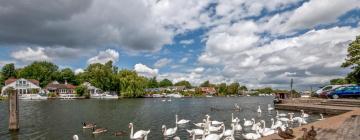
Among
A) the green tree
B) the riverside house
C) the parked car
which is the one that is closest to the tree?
the parked car

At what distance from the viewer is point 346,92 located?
159 ft

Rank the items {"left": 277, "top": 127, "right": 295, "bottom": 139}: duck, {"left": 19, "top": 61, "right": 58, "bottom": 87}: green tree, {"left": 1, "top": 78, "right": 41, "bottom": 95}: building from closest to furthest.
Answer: {"left": 277, "top": 127, "right": 295, "bottom": 139}: duck < {"left": 1, "top": 78, "right": 41, "bottom": 95}: building < {"left": 19, "top": 61, "right": 58, "bottom": 87}: green tree

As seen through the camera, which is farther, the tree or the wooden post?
the tree

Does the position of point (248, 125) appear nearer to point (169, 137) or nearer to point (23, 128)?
point (169, 137)

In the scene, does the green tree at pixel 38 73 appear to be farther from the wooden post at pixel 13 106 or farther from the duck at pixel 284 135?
the duck at pixel 284 135

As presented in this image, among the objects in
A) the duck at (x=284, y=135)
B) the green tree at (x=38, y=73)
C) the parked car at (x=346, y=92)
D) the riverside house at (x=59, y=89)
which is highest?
the green tree at (x=38, y=73)

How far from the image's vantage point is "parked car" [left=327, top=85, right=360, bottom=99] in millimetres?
47031

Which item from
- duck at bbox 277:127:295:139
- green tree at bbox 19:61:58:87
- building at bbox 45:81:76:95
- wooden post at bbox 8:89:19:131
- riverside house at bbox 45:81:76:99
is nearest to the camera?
duck at bbox 277:127:295:139

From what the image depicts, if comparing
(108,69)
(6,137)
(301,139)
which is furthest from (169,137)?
(108,69)

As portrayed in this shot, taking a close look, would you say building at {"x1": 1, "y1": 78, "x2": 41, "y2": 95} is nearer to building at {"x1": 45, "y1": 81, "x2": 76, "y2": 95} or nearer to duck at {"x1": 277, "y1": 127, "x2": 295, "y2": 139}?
building at {"x1": 45, "y1": 81, "x2": 76, "y2": 95}

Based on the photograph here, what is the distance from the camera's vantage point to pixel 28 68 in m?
158

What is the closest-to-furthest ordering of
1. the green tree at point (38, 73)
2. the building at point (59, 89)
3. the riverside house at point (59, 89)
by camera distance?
the riverside house at point (59, 89) < the building at point (59, 89) < the green tree at point (38, 73)

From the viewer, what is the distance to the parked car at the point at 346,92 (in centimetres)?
4703

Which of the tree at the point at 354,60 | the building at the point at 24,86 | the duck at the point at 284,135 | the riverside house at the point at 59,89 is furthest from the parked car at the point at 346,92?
the building at the point at 24,86
